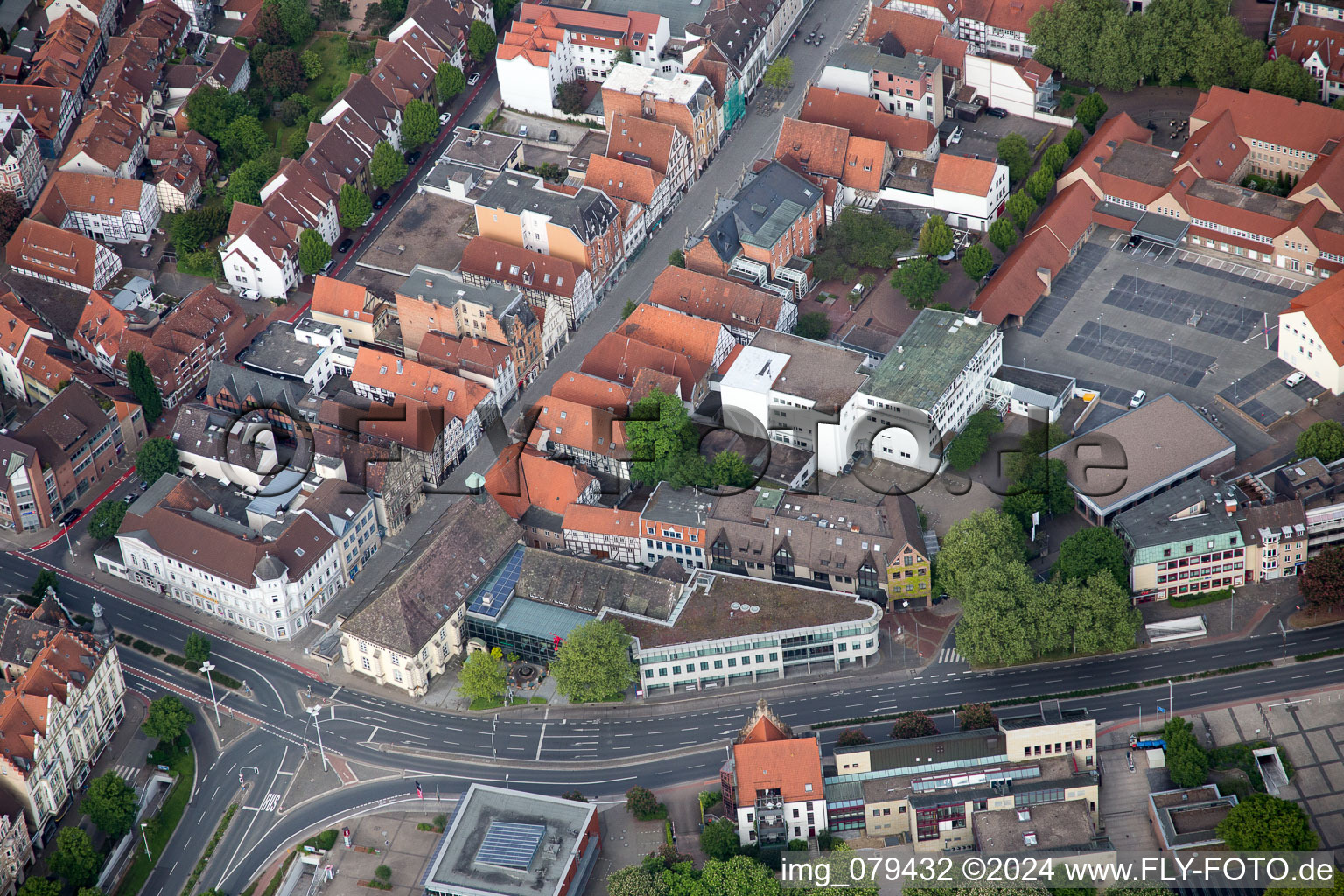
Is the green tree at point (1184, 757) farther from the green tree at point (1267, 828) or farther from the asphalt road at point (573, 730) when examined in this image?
the green tree at point (1267, 828)

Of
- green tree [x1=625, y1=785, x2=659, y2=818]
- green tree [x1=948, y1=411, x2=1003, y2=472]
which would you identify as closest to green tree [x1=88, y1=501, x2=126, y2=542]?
green tree [x1=625, y1=785, x2=659, y2=818]

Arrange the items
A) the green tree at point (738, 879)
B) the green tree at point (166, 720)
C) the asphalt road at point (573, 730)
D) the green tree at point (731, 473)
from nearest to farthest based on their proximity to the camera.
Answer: the green tree at point (738, 879), the asphalt road at point (573, 730), the green tree at point (166, 720), the green tree at point (731, 473)

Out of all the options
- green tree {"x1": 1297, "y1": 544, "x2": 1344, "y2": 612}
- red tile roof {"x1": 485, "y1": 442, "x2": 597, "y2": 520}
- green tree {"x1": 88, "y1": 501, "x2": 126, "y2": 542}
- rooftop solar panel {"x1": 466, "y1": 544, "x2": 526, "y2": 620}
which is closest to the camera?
green tree {"x1": 1297, "y1": 544, "x2": 1344, "y2": 612}

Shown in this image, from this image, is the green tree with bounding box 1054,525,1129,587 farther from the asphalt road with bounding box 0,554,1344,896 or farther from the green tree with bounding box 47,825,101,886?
the green tree with bounding box 47,825,101,886

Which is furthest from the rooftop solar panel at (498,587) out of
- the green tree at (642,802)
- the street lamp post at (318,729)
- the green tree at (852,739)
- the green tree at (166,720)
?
the green tree at (852,739)

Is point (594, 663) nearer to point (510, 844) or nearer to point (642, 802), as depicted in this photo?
point (642, 802)

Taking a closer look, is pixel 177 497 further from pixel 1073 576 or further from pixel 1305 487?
pixel 1305 487

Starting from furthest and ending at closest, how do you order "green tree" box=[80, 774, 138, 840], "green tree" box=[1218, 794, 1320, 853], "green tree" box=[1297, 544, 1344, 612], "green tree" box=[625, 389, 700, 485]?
"green tree" box=[625, 389, 700, 485] < "green tree" box=[1297, 544, 1344, 612] < "green tree" box=[80, 774, 138, 840] < "green tree" box=[1218, 794, 1320, 853]
